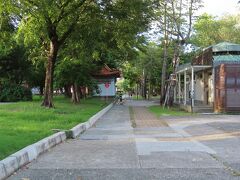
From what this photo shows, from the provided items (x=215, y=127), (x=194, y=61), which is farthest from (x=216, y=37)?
(x=215, y=127)

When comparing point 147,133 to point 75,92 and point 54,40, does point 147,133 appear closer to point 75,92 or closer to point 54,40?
point 54,40

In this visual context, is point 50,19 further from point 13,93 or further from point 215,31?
point 215,31

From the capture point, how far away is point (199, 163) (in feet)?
33.0

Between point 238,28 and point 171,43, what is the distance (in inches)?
610

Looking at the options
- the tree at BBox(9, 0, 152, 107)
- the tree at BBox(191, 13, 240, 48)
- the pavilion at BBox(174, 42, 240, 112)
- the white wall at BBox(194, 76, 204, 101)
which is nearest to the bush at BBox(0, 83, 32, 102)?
the tree at BBox(9, 0, 152, 107)

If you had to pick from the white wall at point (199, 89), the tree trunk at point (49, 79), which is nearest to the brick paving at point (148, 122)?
the tree trunk at point (49, 79)

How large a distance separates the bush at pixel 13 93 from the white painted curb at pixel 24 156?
32958mm

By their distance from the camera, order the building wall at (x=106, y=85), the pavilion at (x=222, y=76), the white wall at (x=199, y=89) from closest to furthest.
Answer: the pavilion at (x=222, y=76), the white wall at (x=199, y=89), the building wall at (x=106, y=85)

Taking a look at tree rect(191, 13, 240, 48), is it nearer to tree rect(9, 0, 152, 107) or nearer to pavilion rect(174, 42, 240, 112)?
pavilion rect(174, 42, 240, 112)

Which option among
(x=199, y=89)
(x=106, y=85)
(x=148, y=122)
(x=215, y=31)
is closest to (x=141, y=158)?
(x=148, y=122)

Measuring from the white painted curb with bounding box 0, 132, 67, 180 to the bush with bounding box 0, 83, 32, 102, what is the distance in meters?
→ 33.0

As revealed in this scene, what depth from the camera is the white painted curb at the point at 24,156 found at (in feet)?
27.9

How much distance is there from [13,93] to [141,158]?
1444 inches

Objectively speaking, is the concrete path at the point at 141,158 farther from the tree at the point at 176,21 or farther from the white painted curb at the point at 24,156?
the tree at the point at 176,21
